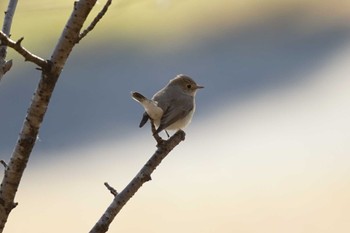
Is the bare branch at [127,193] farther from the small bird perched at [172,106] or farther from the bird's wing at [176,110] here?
the bird's wing at [176,110]

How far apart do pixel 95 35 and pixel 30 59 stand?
13.9ft

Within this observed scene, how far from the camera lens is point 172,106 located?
1760mm

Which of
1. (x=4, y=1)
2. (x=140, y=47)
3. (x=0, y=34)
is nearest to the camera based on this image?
(x=0, y=34)

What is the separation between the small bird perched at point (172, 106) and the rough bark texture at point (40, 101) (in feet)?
2.19

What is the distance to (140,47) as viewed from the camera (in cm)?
475

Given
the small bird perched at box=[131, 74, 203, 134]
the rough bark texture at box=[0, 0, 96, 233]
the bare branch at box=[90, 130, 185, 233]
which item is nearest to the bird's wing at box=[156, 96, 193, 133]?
the small bird perched at box=[131, 74, 203, 134]

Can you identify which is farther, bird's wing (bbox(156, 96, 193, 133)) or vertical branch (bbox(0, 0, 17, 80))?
bird's wing (bbox(156, 96, 193, 133))

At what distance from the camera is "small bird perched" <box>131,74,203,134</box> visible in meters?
1.54

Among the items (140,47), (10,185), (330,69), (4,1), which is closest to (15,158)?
(10,185)

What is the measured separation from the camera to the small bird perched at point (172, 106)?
1.54 metres

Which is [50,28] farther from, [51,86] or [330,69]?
[51,86]

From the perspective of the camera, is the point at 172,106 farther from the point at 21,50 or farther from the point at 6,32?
the point at 21,50

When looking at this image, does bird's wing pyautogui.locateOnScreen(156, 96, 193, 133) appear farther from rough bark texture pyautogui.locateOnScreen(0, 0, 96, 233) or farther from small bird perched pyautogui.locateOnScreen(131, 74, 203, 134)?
rough bark texture pyautogui.locateOnScreen(0, 0, 96, 233)

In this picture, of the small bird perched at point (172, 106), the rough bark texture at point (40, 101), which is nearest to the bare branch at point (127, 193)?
the rough bark texture at point (40, 101)
